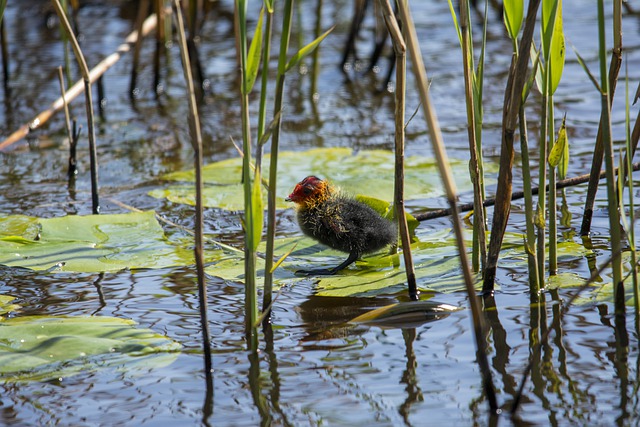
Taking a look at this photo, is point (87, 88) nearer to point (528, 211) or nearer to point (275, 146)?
point (275, 146)

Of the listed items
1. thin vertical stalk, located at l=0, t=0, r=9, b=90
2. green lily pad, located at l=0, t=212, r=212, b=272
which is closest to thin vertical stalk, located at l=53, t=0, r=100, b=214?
green lily pad, located at l=0, t=212, r=212, b=272

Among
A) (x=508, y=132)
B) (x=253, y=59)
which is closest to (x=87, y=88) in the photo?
(x=253, y=59)

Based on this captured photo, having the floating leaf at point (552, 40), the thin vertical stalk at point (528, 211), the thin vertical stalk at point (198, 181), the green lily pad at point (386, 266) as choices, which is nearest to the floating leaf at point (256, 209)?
the thin vertical stalk at point (198, 181)

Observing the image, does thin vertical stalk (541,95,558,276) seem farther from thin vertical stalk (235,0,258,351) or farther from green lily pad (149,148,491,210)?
green lily pad (149,148,491,210)

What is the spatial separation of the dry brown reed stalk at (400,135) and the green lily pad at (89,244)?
3.96 ft

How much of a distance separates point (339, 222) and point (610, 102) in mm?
1447

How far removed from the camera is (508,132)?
295 cm

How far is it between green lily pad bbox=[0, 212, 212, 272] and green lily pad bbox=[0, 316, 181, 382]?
29.7 inches

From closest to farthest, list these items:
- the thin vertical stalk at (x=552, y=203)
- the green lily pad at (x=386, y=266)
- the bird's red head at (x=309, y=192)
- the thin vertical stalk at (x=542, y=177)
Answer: the thin vertical stalk at (x=542, y=177), the thin vertical stalk at (x=552, y=203), the green lily pad at (x=386, y=266), the bird's red head at (x=309, y=192)

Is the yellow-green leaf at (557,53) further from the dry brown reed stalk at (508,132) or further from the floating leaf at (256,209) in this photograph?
the floating leaf at (256,209)

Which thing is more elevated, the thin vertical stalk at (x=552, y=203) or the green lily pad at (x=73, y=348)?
the thin vertical stalk at (x=552, y=203)

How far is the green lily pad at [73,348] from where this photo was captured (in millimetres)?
2881

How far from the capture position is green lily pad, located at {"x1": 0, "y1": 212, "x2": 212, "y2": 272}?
3.93 metres

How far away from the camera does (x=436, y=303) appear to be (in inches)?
132
